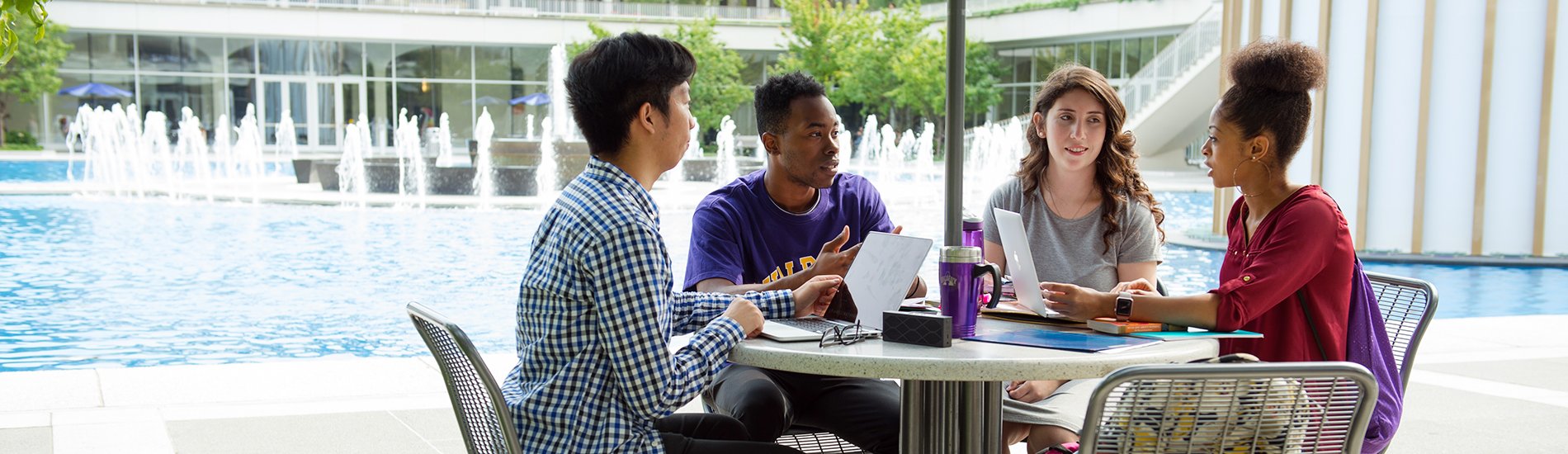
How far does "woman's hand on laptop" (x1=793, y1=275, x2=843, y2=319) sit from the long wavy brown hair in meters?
1.07

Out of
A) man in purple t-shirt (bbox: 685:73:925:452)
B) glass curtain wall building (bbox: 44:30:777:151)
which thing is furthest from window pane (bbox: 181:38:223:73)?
man in purple t-shirt (bbox: 685:73:925:452)

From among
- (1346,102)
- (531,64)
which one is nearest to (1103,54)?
(531,64)

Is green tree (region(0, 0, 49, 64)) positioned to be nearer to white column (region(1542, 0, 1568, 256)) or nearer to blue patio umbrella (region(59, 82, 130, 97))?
white column (region(1542, 0, 1568, 256))

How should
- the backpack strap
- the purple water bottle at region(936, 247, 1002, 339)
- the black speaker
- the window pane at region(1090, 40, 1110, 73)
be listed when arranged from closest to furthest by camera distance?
the black speaker
the purple water bottle at region(936, 247, 1002, 339)
the backpack strap
the window pane at region(1090, 40, 1110, 73)

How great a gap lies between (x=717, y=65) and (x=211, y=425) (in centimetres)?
3028

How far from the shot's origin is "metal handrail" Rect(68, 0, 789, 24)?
33.8m

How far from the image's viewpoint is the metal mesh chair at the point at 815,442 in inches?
120

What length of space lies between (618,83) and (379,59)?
115 ft

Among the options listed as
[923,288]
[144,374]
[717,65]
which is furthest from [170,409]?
[717,65]

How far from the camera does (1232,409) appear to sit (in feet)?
6.52

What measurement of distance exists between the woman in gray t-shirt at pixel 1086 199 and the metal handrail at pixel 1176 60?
2111 centimetres

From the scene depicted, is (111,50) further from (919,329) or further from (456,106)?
(919,329)

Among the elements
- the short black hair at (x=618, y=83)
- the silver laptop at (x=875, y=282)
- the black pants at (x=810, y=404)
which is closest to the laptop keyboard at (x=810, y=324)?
the silver laptop at (x=875, y=282)

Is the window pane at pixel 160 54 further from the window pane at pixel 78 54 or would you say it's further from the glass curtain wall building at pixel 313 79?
the window pane at pixel 78 54
